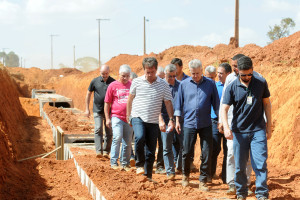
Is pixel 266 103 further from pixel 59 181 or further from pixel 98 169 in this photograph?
pixel 59 181

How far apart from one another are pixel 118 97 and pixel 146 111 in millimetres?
1253

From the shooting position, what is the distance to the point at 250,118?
16.7ft

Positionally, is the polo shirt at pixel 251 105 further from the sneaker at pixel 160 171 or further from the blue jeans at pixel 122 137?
the sneaker at pixel 160 171

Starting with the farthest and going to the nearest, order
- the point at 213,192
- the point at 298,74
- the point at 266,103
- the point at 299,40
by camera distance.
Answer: the point at 299,40 < the point at 298,74 < the point at 213,192 < the point at 266,103

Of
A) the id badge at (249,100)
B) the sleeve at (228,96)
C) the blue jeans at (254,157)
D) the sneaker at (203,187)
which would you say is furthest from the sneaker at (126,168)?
the id badge at (249,100)

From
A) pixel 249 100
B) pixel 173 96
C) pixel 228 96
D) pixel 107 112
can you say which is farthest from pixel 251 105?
pixel 107 112

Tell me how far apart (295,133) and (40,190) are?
524cm

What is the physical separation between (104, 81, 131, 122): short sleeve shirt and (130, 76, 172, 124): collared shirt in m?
0.96

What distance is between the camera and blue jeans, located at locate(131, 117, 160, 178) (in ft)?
21.1

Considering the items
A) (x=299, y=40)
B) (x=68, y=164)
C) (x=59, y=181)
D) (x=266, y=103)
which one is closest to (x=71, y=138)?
(x=68, y=164)

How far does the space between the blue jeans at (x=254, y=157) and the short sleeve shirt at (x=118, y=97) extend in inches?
107

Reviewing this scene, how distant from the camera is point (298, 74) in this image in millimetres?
10469

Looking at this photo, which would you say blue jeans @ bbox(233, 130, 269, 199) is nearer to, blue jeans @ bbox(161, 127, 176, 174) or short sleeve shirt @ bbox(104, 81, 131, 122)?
blue jeans @ bbox(161, 127, 176, 174)

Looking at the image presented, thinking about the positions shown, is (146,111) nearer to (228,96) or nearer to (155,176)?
(228,96)
